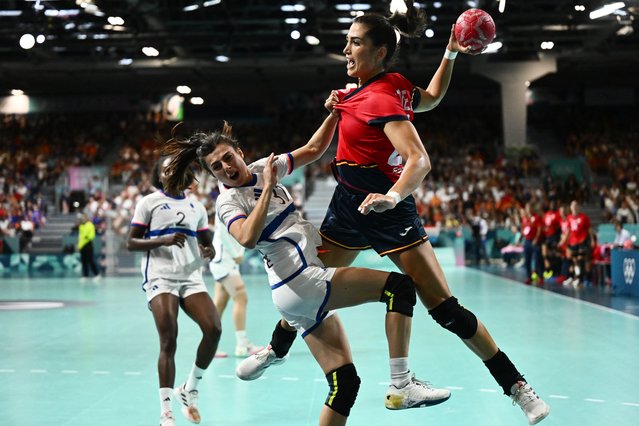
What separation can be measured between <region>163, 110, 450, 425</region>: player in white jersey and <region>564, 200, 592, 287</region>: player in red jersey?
46.3 feet

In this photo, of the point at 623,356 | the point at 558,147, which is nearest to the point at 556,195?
the point at 558,147

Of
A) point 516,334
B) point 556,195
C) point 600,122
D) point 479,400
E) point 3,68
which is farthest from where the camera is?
point 600,122

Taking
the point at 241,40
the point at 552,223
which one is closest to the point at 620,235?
the point at 552,223

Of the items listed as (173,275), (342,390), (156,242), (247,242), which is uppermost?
(247,242)

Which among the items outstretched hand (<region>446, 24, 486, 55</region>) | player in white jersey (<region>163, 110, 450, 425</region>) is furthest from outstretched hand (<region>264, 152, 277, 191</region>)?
outstretched hand (<region>446, 24, 486, 55</region>)

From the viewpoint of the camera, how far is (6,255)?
92.7ft

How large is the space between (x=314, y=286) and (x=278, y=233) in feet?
1.22

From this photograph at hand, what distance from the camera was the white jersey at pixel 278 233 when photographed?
4.70m

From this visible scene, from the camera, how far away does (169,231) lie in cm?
692

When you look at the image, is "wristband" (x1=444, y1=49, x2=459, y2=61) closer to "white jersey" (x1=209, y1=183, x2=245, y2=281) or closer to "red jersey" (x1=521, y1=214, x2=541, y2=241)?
"white jersey" (x1=209, y1=183, x2=245, y2=281)

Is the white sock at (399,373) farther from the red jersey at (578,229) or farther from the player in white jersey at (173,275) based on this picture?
the red jersey at (578,229)

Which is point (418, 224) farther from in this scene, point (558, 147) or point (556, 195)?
point (558, 147)

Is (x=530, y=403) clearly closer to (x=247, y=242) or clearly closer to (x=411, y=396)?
(x=411, y=396)

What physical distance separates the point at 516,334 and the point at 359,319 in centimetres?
289
